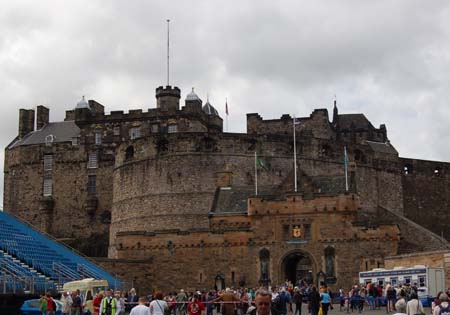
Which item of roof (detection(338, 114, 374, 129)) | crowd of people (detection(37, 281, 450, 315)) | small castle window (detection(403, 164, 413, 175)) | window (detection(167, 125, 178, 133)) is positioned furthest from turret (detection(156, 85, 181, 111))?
crowd of people (detection(37, 281, 450, 315))

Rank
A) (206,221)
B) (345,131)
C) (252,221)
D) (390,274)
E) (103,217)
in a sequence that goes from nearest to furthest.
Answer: (390,274), (252,221), (206,221), (103,217), (345,131)

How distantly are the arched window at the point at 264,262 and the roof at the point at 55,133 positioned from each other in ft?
97.1

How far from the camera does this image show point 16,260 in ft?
108

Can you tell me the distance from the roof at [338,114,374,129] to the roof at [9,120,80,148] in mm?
26495

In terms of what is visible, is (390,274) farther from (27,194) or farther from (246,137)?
(27,194)

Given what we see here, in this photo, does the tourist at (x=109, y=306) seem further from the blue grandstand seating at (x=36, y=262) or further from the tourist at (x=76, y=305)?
the blue grandstand seating at (x=36, y=262)

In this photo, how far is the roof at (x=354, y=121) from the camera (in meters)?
78.3

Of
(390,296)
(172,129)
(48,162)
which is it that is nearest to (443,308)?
(390,296)

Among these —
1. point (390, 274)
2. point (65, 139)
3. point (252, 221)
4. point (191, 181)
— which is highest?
point (65, 139)

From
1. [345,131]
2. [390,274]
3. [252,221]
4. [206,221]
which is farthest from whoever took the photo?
[345,131]

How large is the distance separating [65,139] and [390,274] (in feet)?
128

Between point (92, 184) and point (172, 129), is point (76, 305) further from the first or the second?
point (172, 129)

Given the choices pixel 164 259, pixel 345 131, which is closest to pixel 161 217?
pixel 164 259

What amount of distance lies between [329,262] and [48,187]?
96.6 feet
